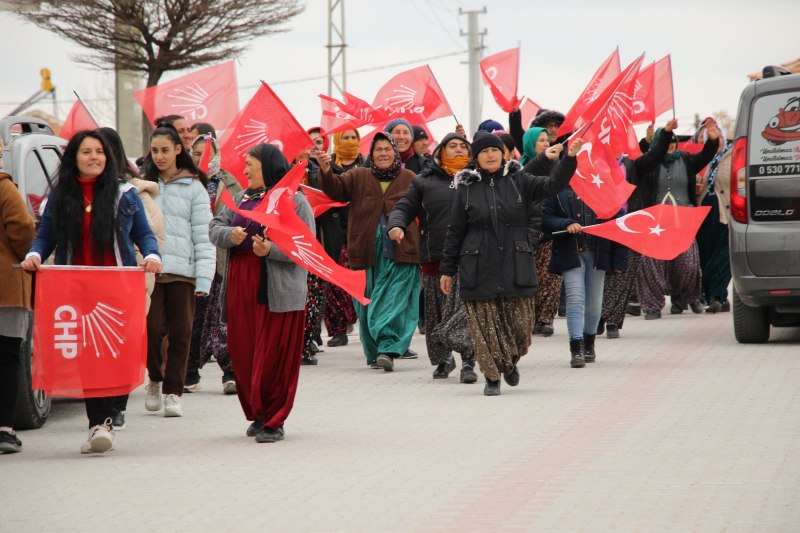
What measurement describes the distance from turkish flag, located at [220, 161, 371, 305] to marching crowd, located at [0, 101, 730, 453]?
0.10 m

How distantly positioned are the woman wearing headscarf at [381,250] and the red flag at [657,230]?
72.3 inches

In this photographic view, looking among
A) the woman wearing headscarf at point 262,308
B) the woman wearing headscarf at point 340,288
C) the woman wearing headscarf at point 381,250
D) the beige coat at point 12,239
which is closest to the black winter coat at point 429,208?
the woman wearing headscarf at point 381,250

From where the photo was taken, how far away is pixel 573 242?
31.6ft

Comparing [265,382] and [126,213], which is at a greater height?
[126,213]

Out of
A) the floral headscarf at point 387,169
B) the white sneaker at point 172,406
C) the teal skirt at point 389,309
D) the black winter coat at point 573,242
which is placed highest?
the floral headscarf at point 387,169

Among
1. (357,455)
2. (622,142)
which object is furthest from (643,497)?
(622,142)

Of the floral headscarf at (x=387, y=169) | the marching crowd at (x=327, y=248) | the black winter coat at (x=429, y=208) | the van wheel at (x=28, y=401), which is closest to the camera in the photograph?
the marching crowd at (x=327, y=248)

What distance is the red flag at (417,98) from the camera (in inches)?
538

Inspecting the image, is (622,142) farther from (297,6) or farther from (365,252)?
(297,6)

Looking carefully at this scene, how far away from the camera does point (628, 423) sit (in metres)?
6.77

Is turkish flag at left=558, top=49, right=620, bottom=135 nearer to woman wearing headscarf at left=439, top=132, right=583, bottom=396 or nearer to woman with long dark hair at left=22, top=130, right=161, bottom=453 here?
woman wearing headscarf at left=439, top=132, right=583, bottom=396

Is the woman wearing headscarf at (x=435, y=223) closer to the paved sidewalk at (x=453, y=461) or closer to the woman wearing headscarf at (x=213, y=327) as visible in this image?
the paved sidewalk at (x=453, y=461)

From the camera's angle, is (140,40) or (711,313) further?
(140,40)

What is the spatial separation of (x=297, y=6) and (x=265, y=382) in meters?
18.0
